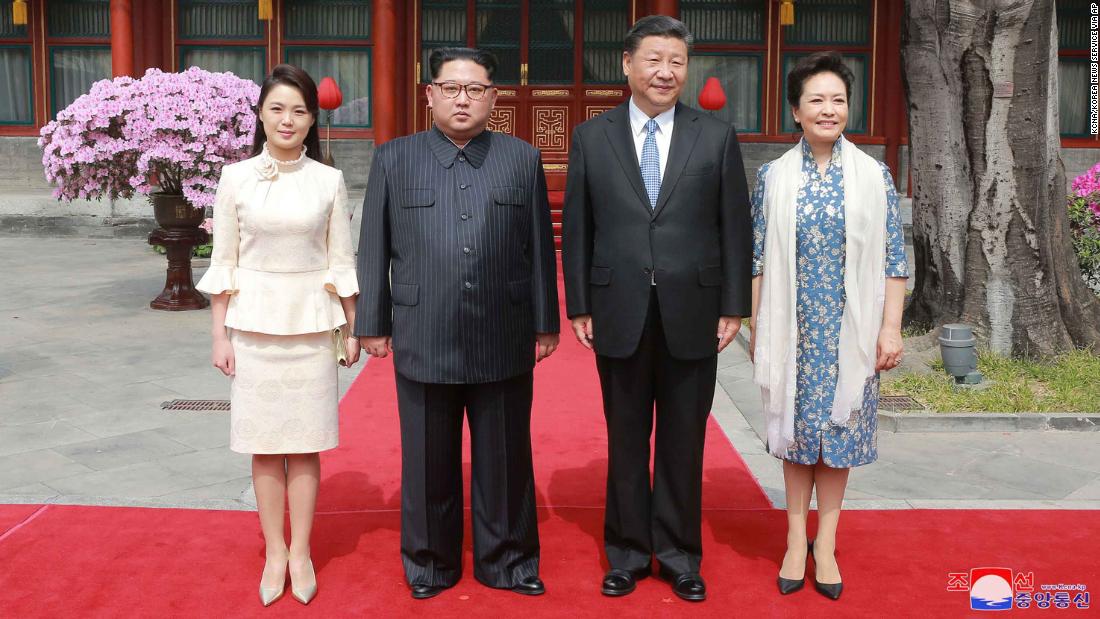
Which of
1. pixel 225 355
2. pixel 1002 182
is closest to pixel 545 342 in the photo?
pixel 225 355

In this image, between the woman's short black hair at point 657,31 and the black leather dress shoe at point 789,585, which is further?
the black leather dress shoe at point 789,585

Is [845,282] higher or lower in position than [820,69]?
lower

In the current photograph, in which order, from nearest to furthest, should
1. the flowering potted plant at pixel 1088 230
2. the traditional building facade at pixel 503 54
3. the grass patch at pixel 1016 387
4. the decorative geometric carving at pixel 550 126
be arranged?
the grass patch at pixel 1016 387, the flowering potted plant at pixel 1088 230, the traditional building facade at pixel 503 54, the decorative geometric carving at pixel 550 126

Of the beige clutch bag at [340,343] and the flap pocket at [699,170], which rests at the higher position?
the flap pocket at [699,170]

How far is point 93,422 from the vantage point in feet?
20.3

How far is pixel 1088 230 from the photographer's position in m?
8.08

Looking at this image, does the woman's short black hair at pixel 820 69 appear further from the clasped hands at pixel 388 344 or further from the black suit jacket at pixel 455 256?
the clasped hands at pixel 388 344

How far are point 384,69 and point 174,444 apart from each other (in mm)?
9296

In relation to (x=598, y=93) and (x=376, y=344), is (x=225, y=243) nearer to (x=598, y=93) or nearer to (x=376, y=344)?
(x=376, y=344)

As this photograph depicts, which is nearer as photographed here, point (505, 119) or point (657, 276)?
point (657, 276)

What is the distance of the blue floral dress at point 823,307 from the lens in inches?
152

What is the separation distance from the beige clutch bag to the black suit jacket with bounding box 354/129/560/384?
9cm

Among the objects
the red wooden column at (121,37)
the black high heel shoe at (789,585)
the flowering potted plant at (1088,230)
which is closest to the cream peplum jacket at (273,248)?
the black high heel shoe at (789,585)

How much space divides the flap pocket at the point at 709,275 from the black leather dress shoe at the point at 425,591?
1.31 m
